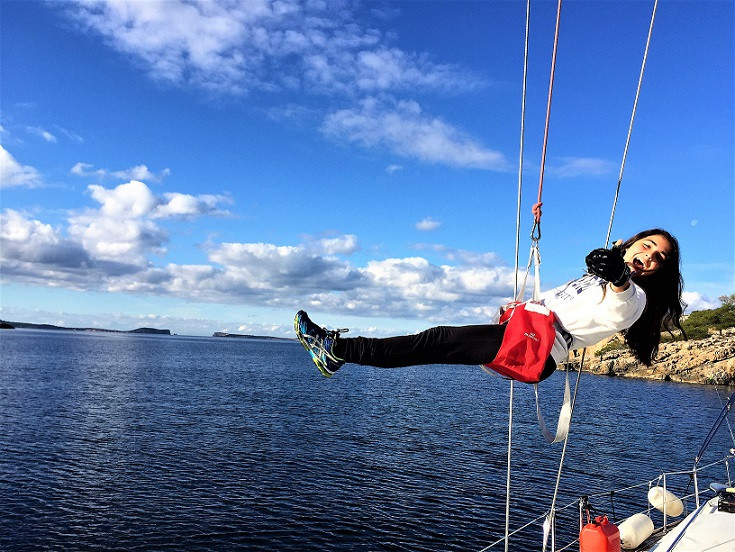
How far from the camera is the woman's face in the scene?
542 cm

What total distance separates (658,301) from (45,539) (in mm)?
20264

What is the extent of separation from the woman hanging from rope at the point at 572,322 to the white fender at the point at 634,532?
703 cm

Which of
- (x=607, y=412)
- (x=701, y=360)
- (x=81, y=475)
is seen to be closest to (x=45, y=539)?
(x=81, y=475)

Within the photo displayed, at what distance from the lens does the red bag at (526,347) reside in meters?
4.99

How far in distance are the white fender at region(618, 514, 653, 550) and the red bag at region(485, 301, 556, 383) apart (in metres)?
7.61

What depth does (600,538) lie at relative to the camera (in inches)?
346

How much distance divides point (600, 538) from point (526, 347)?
570 centimetres

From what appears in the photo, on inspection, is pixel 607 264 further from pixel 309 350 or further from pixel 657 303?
pixel 309 350

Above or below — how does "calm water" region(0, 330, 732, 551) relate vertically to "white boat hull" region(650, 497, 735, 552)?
below

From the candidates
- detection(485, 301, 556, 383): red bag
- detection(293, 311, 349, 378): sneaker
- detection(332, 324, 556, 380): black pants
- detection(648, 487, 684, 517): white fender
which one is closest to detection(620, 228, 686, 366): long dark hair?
detection(485, 301, 556, 383): red bag

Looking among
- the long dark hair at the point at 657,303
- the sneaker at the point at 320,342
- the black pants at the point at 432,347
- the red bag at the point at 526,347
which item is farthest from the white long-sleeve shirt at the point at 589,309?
the sneaker at the point at 320,342

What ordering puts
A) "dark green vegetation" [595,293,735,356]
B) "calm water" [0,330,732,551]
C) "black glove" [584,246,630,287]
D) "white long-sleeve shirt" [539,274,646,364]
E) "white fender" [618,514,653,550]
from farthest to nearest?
"dark green vegetation" [595,293,735,356] < "calm water" [0,330,732,551] < "white fender" [618,514,653,550] < "white long-sleeve shirt" [539,274,646,364] < "black glove" [584,246,630,287]

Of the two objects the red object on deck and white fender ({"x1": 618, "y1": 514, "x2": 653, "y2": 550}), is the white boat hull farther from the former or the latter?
white fender ({"x1": 618, "y1": 514, "x2": 653, "y2": 550})

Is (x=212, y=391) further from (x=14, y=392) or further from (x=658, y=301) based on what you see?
(x=658, y=301)
